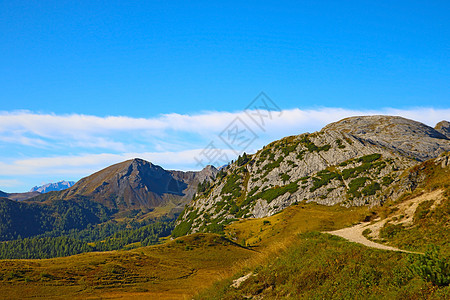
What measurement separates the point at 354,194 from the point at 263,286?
9007cm

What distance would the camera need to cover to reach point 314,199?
112062mm

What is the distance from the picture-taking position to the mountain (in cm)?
10706

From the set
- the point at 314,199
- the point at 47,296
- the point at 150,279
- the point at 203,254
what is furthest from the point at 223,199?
the point at 47,296

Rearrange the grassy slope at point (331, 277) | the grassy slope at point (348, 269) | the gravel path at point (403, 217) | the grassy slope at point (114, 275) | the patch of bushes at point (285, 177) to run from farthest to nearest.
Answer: the patch of bushes at point (285, 177) → the grassy slope at point (114, 275) → the gravel path at point (403, 217) → the grassy slope at point (348, 269) → the grassy slope at point (331, 277)

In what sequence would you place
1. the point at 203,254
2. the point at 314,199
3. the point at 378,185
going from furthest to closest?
the point at 314,199, the point at 378,185, the point at 203,254

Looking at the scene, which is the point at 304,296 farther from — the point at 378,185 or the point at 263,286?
the point at 378,185

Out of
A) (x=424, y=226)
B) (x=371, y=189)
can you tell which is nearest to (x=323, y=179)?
(x=371, y=189)

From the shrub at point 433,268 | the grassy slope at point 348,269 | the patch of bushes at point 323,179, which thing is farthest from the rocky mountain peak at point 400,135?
the shrub at point 433,268

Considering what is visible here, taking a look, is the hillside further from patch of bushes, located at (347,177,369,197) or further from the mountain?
the mountain

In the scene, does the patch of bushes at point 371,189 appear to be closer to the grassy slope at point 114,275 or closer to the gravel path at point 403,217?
the grassy slope at point 114,275

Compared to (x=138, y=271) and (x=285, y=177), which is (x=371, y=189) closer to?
(x=285, y=177)

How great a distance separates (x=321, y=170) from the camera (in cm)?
→ 13250

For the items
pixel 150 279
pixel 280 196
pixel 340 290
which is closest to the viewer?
pixel 340 290

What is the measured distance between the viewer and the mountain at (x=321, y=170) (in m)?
107
